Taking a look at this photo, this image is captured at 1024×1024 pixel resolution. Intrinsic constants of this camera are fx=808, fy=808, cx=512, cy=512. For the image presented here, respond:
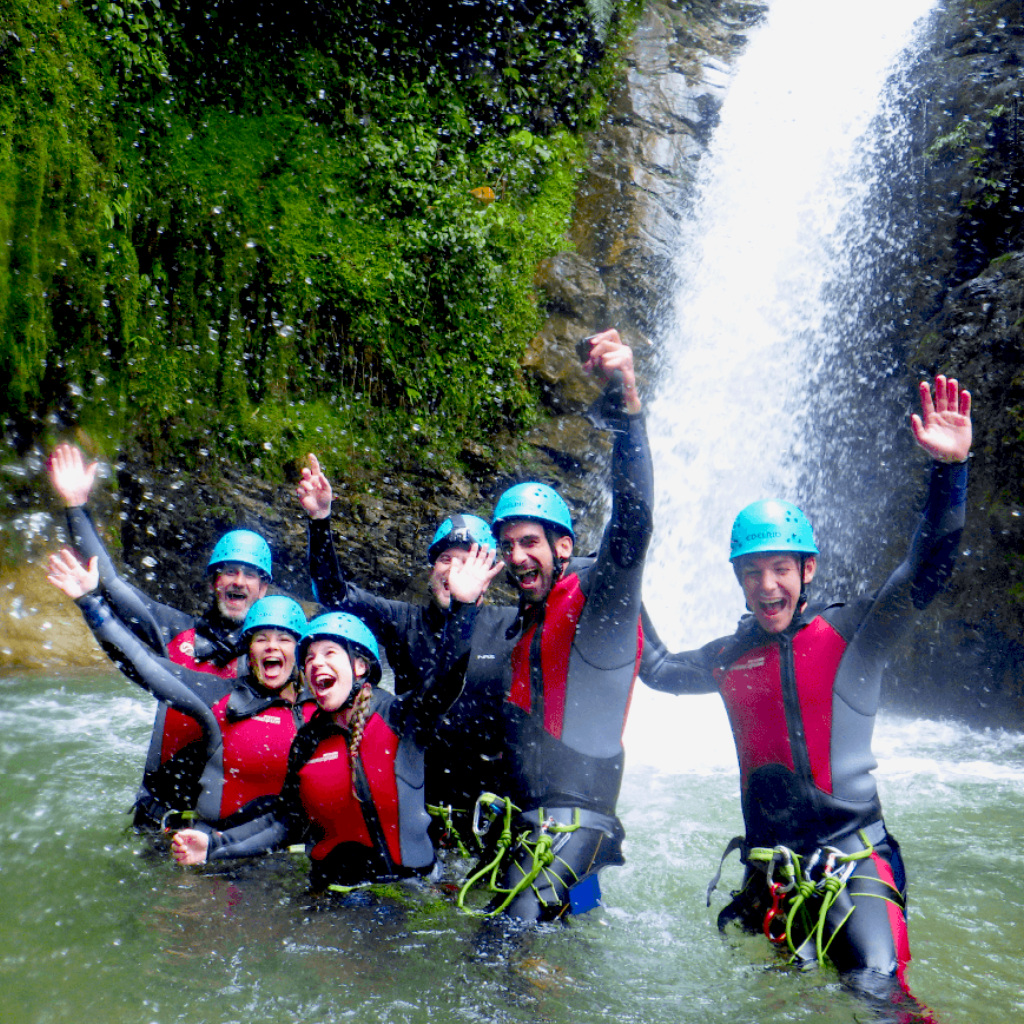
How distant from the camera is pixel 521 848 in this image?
110 inches

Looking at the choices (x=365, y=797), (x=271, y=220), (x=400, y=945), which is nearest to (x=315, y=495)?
(x=365, y=797)

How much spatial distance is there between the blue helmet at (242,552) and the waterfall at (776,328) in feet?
15.0

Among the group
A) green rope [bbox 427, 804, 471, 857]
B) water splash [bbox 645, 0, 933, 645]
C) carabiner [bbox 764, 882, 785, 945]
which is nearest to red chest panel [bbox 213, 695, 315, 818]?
green rope [bbox 427, 804, 471, 857]

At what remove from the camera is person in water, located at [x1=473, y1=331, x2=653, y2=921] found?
2.67 m

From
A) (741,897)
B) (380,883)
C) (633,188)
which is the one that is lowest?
(380,883)

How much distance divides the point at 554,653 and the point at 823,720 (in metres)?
0.93

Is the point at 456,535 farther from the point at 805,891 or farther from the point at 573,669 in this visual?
the point at 805,891

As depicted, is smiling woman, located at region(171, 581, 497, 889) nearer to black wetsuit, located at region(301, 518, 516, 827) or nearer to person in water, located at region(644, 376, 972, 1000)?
black wetsuit, located at region(301, 518, 516, 827)

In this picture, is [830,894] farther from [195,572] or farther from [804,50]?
[804,50]

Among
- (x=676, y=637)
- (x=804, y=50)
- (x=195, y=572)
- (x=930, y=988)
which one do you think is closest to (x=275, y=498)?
(x=195, y=572)

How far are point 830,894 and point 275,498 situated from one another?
25.6 feet

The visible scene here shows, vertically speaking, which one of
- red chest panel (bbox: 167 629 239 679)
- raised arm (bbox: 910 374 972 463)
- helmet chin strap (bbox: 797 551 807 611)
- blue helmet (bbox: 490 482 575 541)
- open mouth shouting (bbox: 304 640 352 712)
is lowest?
red chest panel (bbox: 167 629 239 679)

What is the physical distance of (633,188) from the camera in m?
11.2

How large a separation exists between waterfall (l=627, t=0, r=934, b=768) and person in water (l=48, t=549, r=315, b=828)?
15.6 feet
